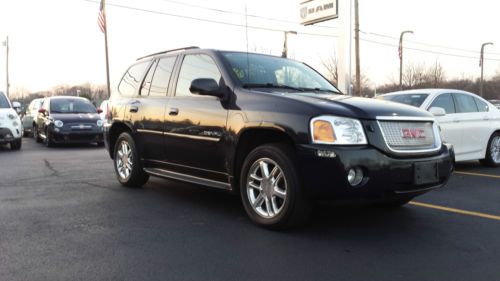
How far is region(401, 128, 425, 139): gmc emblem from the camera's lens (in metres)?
4.57

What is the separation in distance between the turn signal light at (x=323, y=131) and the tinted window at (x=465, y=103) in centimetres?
568

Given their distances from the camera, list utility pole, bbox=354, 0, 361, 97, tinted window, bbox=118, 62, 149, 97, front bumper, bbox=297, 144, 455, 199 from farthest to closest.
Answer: utility pole, bbox=354, 0, 361, 97, tinted window, bbox=118, 62, 149, 97, front bumper, bbox=297, 144, 455, 199

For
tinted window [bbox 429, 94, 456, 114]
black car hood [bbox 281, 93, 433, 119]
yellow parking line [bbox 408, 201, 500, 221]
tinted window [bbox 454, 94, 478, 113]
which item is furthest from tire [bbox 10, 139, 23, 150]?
yellow parking line [bbox 408, 201, 500, 221]

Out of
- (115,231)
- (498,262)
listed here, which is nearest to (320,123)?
(498,262)

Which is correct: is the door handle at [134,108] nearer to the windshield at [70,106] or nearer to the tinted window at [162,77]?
the tinted window at [162,77]

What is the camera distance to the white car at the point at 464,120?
8.74 meters

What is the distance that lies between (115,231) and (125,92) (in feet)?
9.54

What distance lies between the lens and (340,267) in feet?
12.2

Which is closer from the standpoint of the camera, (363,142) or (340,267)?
(340,267)

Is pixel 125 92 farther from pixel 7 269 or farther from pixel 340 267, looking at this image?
pixel 340 267

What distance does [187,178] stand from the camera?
572cm

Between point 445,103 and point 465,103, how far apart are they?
0.63 meters

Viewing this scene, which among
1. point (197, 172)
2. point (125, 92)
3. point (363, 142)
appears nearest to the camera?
point (363, 142)

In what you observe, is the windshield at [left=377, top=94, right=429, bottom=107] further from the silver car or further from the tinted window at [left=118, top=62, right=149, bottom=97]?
the silver car
